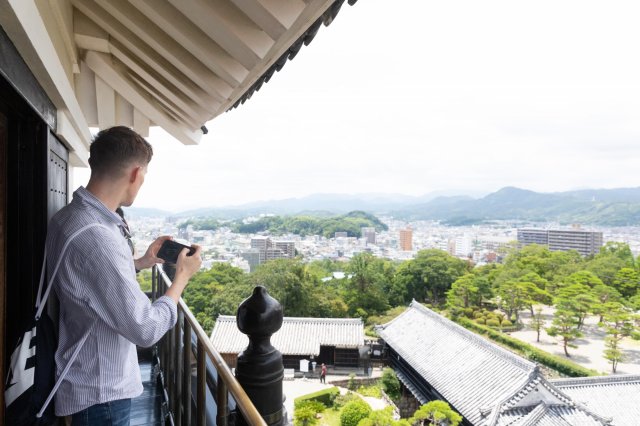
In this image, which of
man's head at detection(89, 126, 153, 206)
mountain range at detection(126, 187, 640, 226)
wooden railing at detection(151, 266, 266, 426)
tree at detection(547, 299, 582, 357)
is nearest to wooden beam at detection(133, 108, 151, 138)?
wooden railing at detection(151, 266, 266, 426)

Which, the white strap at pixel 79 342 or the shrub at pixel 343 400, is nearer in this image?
the white strap at pixel 79 342

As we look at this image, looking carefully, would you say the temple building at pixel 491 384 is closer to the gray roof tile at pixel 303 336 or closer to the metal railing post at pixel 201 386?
the gray roof tile at pixel 303 336

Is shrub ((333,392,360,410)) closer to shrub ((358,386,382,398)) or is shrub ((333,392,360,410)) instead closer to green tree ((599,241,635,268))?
shrub ((358,386,382,398))

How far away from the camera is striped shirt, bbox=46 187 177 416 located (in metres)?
0.85

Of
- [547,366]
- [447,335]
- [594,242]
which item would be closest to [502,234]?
[594,242]

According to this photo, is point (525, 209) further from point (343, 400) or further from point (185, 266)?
point (185, 266)

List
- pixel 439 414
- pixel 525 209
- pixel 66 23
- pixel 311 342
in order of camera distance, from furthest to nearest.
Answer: pixel 525 209 < pixel 311 342 < pixel 439 414 < pixel 66 23

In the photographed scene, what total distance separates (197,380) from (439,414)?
37.5 feet

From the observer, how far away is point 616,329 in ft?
66.2

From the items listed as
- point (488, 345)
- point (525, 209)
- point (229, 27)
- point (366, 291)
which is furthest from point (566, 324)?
point (525, 209)

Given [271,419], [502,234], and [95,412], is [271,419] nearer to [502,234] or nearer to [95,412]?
[95,412]

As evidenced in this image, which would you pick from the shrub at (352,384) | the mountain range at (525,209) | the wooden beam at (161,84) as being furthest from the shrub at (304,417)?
the mountain range at (525,209)

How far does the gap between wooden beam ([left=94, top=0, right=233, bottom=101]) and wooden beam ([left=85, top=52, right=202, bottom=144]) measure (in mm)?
708

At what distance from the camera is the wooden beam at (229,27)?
44.3 inches
